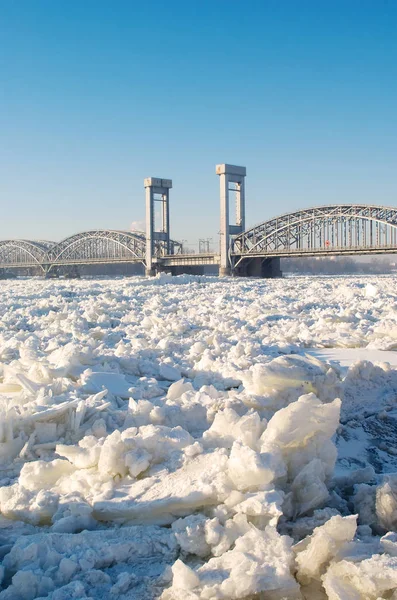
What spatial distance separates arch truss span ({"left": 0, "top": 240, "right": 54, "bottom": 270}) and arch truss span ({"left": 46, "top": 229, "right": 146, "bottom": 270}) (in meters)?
3.15

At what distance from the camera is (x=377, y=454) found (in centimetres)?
527

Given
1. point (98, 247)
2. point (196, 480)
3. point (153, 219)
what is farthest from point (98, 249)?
point (196, 480)

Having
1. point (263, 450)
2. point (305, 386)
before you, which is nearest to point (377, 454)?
point (305, 386)

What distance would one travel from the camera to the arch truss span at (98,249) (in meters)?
73.3

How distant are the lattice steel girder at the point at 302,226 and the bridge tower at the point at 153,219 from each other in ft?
35.8

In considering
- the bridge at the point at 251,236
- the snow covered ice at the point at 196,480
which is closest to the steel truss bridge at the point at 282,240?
the bridge at the point at 251,236

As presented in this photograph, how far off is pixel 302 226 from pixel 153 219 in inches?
706

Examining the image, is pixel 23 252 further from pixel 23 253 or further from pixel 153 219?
pixel 153 219

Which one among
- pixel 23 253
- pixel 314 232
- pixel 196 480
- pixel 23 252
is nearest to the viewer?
pixel 196 480

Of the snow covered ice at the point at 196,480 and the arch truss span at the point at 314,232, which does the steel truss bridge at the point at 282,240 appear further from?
the snow covered ice at the point at 196,480

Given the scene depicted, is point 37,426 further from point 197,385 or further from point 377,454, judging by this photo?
point 377,454

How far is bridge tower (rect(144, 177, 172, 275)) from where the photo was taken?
64.4m

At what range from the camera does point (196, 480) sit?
390cm

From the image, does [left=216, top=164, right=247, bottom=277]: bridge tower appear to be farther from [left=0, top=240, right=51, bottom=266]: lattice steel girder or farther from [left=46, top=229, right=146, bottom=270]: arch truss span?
[left=0, top=240, right=51, bottom=266]: lattice steel girder
